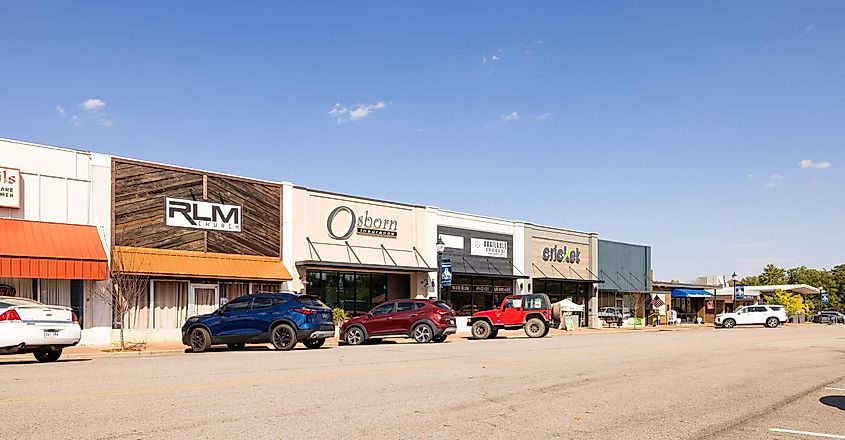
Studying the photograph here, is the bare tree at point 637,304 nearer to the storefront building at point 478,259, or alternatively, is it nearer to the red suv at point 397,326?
the storefront building at point 478,259

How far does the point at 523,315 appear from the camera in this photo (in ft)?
108

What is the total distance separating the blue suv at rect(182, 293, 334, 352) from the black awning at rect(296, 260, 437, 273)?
1104 centimetres

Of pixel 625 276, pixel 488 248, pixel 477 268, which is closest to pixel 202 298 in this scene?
pixel 477 268

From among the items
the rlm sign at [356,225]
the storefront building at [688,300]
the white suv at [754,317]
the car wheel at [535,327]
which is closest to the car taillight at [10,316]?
the rlm sign at [356,225]

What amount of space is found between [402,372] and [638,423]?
20.2ft

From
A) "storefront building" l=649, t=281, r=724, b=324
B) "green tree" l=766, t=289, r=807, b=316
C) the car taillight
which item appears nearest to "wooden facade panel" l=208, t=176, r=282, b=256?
the car taillight

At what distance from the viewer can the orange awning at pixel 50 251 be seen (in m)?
24.7

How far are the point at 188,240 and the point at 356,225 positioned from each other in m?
9.28

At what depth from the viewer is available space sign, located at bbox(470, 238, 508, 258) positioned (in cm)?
4519

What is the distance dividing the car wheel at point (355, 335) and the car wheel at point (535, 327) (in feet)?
27.2

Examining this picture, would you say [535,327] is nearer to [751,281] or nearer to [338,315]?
[338,315]

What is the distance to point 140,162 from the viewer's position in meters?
29.1

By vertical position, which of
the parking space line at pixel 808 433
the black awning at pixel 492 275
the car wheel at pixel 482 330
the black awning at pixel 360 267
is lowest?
the car wheel at pixel 482 330

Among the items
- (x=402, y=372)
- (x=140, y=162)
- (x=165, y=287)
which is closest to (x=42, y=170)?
(x=140, y=162)
